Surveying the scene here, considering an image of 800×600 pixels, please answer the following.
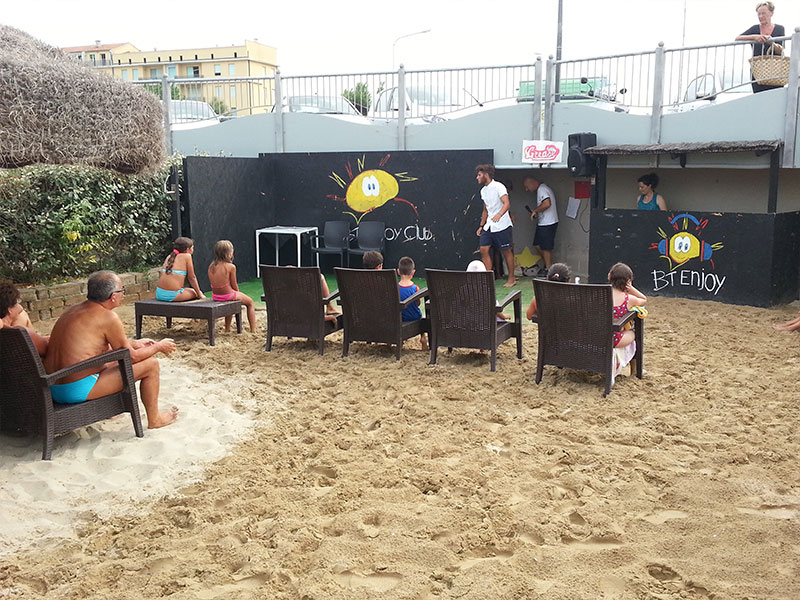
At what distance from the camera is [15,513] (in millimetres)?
4062

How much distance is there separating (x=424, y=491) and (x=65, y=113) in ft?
9.19

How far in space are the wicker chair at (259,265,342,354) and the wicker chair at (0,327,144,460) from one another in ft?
8.03

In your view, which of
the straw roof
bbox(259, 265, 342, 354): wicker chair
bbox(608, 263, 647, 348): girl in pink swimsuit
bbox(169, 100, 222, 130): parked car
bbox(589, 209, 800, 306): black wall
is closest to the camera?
the straw roof

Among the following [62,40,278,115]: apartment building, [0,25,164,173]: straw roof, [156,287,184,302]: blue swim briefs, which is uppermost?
[62,40,278,115]: apartment building

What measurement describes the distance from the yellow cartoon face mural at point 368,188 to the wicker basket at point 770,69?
516cm

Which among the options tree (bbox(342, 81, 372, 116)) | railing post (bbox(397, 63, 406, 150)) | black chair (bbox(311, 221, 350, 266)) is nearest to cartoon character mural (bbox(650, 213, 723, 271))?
railing post (bbox(397, 63, 406, 150))

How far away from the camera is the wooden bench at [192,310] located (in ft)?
25.5

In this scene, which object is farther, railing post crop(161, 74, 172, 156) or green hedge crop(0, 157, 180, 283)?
railing post crop(161, 74, 172, 156)

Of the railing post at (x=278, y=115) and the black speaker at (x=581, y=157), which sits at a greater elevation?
the railing post at (x=278, y=115)

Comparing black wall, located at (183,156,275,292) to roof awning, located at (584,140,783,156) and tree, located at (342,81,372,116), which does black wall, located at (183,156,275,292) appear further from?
roof awning, located at (584,140,783,156)

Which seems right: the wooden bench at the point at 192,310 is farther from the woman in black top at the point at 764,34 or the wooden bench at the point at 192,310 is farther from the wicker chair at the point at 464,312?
the woman in black top at the point at 764,34

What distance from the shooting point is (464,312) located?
685 centimetres

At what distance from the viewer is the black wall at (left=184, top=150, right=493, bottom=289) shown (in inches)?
452

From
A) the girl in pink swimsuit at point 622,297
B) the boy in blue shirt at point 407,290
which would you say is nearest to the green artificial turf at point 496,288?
the boy in blue shirt at point 407,290
